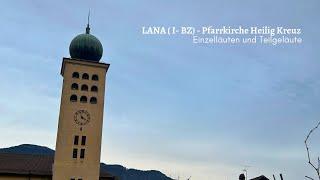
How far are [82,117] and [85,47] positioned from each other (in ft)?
30.5

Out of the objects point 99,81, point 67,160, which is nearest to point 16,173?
point 67,160

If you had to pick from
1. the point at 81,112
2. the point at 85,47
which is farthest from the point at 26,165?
the point at 85,47

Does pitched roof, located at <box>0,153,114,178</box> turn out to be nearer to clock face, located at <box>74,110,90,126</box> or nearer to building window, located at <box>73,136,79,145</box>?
building window, located at <box>73,136,79,145</box>

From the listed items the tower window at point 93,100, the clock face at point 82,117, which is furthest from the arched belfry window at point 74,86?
the clock face at point 82,117

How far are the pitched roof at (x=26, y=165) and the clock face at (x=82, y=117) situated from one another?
710 centimetres

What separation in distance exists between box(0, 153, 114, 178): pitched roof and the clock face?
7.10 metres

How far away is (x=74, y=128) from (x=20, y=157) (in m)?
11.3

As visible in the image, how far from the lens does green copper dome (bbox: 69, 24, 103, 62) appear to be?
186ft

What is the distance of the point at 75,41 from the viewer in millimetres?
56844

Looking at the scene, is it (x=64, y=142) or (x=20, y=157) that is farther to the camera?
(x=20, y=157)

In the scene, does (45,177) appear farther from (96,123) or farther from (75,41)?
(75,41)

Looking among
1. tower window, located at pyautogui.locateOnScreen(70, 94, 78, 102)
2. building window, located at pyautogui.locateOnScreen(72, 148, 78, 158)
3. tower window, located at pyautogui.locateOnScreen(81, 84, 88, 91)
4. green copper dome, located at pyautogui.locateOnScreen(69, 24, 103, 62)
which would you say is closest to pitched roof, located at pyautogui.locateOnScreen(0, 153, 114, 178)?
building window, located at pyautogui.locateOnScreen(72, 148, 78, 158)

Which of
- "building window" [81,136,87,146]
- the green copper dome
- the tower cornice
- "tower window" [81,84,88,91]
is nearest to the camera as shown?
"building window" [81,136,87,146]

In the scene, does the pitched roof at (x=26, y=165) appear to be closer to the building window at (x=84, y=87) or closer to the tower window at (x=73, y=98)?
the tower window at (x=73, y=98)
